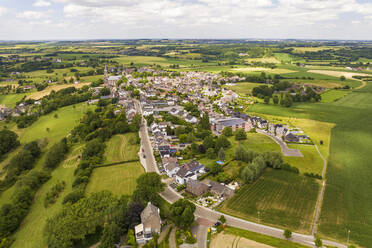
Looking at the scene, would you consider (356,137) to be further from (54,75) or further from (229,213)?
(54,75)

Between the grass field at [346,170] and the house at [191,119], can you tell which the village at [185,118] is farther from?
the grass field at [346,170]

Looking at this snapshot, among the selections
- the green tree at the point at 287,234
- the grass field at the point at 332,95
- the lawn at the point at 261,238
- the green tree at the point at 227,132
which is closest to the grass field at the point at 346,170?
the green tree at the point at 287,234

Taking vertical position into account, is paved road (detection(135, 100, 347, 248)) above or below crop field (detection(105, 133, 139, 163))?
below

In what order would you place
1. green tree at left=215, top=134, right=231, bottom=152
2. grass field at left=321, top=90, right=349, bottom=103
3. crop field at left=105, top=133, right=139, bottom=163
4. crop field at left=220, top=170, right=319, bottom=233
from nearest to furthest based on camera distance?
crop field at left=220, top=170, right=319, bottom=233
crop field at left=105, top=133, right=139, bottom=163
green tree at left=215, top=134, right=231, bottom=152
grass field at left=321, top=90, right=349, bottom=103

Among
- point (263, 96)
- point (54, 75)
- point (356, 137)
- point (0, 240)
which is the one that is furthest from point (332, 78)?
point (54, 75)

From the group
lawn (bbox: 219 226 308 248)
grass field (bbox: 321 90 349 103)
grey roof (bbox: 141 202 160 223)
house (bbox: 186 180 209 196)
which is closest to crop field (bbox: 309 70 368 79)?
grass field (bbox: 321 90 349 103)

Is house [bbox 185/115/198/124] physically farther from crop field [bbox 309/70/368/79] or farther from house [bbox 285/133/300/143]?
crop field [bbox 309/70/368/79]

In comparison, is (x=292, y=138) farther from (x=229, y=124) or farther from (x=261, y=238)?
(x=261, y=238)
